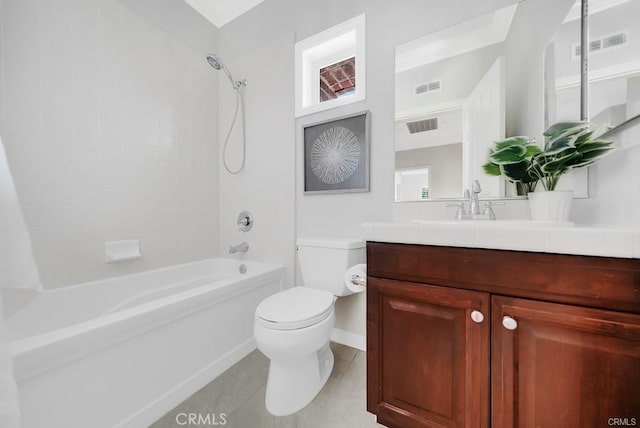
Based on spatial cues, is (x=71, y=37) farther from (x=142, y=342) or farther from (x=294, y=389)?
(x=294, y=389)

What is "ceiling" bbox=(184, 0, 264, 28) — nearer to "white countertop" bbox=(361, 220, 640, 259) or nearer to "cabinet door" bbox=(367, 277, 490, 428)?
"white countertop" bbox=(361, 220, 640, 259)

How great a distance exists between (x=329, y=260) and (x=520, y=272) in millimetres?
932

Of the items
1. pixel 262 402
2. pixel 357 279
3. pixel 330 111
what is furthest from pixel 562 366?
pixel 330 111

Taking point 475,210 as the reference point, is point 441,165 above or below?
above

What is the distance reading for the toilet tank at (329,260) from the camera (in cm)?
140

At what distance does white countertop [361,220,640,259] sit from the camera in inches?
21.6

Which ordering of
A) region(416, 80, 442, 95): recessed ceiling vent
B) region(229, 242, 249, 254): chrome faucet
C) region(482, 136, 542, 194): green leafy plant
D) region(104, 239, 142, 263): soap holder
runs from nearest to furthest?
1. region(482, 136, 542, 194): green leafy plant
2. region(416, 80, 442, 95): recessed ceiling vent
3. region(104, 239, 142, 263): soap holder
4. region(229, 242, 249, 254): chrome faucet

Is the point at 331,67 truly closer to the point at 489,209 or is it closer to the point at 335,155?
the point at 335,155

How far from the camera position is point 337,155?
1670 millimetres

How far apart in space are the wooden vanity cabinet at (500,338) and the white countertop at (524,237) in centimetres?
3

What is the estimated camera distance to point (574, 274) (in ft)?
1.96

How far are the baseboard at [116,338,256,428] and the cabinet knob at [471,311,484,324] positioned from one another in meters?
1.31

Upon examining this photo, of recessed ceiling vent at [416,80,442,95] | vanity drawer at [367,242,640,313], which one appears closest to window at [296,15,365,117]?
Result: recessed ceiling vent at [416,80,442,95]

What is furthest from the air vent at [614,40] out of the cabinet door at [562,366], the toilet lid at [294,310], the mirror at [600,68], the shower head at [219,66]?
the shower head at [219,66]
